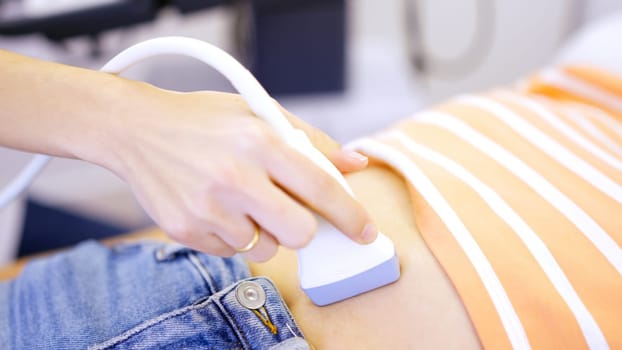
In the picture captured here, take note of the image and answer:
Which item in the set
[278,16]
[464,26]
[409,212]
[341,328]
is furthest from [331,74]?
[341,328]

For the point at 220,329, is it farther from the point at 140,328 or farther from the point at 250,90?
the point at 250,90

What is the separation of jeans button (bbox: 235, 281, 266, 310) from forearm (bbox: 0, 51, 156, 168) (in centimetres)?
16

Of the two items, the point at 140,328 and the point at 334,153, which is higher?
the point at 334,153

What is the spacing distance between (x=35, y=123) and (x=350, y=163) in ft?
0.77

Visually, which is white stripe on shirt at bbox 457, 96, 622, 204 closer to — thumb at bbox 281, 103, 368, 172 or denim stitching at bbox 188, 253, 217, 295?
thumb at bbox 281, 103, 368, 172

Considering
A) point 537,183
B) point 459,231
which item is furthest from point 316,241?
point 537,183

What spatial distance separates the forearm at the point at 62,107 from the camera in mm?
389

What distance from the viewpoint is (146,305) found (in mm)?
488

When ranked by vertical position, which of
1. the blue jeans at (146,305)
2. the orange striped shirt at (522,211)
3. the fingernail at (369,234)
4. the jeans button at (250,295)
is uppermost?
the fingernail at (369,234)

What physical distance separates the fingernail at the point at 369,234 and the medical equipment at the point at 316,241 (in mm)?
13

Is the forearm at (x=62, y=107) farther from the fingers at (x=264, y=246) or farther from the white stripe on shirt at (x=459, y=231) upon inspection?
the white stripe on shirt at (x=459, y=231)

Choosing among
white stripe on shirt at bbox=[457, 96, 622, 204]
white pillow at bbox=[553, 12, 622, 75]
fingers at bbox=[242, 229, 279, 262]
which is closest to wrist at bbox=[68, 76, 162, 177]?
fingers at bbox=[242, 229, 279, 262]

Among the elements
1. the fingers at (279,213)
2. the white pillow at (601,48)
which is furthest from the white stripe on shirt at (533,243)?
the white pillow at (601,48)

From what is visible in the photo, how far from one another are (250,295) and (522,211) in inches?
10.0
